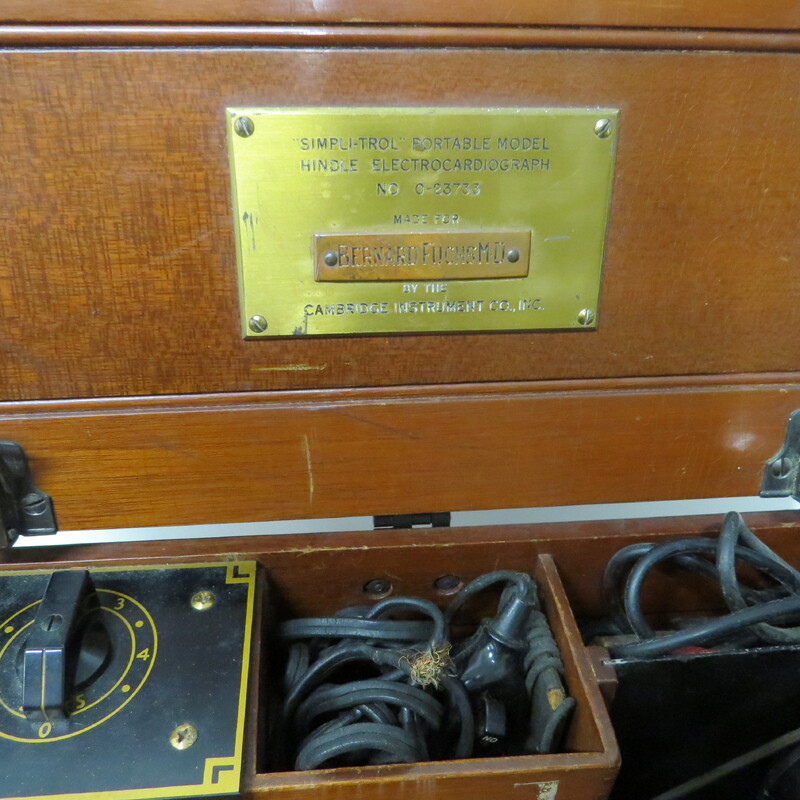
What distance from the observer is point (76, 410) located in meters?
0.61

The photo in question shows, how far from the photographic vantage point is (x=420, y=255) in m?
0.57

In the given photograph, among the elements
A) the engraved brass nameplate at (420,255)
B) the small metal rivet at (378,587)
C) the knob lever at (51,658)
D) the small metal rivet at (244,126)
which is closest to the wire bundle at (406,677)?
the small metal rivet at (378,587)

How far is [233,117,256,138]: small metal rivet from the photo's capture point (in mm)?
524

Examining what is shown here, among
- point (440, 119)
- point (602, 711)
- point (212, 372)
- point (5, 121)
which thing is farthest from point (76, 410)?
point (602, 711)

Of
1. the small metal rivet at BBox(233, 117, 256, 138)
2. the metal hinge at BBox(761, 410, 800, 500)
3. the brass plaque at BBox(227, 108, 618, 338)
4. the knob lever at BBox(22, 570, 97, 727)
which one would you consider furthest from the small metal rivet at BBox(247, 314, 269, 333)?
the metal hinge at BBox(761, 410, 800, 500)

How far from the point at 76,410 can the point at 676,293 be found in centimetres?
52

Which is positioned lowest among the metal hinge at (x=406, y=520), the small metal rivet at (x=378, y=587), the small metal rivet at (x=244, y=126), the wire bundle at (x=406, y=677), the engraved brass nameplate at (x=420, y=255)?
the wire bundle at (x=406, y=677)

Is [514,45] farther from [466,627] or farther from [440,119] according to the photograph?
[466,627]

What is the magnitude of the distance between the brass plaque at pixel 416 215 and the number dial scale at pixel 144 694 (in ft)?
0.80

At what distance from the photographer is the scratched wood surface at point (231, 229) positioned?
0.52 metres

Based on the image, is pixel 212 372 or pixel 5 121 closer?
pixel 5 121

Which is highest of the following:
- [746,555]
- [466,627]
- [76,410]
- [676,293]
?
[676,293]

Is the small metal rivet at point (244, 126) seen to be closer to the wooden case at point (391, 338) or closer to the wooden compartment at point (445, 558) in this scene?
the wooden case at point (391, 338)

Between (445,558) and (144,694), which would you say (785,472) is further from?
(144,694)
